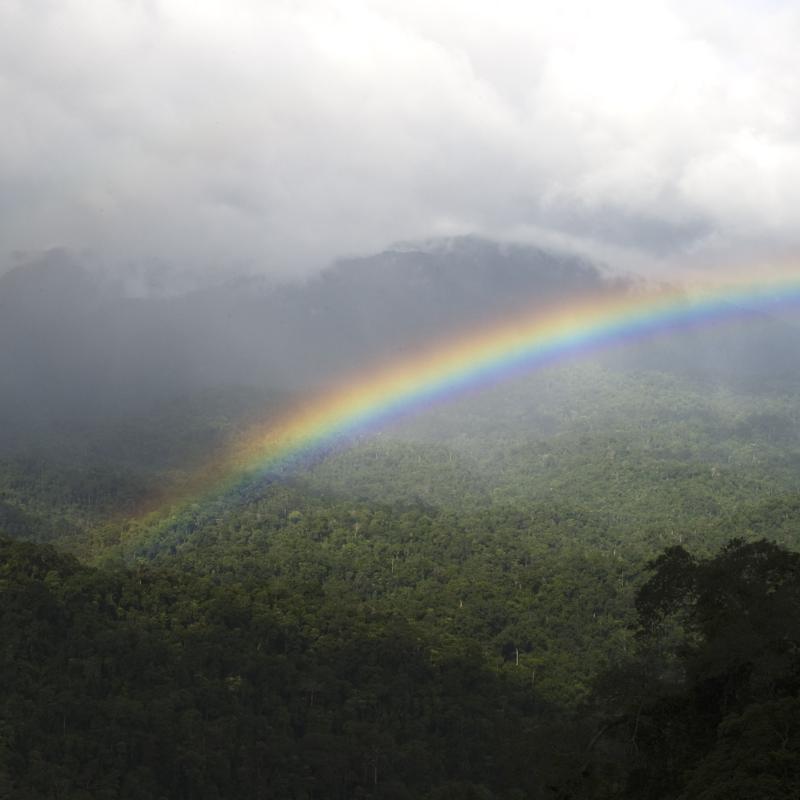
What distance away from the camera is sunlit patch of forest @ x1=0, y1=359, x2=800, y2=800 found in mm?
21922

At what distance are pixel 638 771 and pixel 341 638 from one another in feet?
123

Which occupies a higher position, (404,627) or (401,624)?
(401,624)

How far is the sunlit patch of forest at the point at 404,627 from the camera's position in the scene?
2192cm

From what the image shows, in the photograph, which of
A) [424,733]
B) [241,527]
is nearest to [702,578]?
[424,733]

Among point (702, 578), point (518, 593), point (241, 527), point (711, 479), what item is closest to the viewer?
point (702, 578)

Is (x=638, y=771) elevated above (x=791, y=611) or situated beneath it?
situated beneath

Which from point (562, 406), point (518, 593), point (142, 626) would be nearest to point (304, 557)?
point (518, 593)

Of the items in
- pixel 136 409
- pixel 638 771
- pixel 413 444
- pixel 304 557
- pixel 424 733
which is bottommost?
pixel 424 733

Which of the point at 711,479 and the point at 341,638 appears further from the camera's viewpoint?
the point at 711,479

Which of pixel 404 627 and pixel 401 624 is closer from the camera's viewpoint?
pixel 404 627

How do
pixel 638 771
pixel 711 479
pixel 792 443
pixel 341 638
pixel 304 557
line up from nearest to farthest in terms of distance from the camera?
1. pixel 638 771
2. pixel 341 638
3. pixel 304 557
4. pixel 711 479
5. pixel 792 443

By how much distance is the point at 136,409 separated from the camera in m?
169

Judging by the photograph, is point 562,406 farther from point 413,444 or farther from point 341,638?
point 341,638

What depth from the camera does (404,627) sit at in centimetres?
5816
